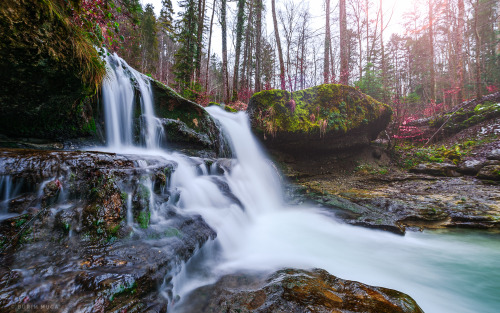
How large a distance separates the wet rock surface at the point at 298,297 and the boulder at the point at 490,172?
7.24 metres

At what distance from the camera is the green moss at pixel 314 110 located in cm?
744

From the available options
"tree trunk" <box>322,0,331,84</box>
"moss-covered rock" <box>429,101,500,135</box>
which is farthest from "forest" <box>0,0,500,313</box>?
"tree trunk" <box>322,0,331,84</box>

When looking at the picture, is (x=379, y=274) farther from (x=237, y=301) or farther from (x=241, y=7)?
(x=241, y=7)

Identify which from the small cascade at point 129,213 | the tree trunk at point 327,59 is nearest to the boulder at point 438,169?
the tree trunk at point 327,59

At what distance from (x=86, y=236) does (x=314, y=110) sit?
7.52 meters

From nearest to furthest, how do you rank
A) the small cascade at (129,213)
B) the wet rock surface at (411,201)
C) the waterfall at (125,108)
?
the small cascade at (129,213), the wet rock surface at (411,201), the waterfall at (125,108)

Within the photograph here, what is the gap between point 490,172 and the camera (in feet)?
19.9

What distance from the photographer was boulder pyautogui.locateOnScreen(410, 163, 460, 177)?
23.4ft

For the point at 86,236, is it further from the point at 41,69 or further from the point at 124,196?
the point at 41,69

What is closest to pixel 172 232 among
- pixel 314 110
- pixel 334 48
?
pixel 314 110

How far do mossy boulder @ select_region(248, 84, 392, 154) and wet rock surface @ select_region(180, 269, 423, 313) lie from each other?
5.80 m

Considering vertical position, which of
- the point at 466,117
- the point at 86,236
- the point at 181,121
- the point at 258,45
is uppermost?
the point at 258,45

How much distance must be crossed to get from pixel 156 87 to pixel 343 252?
6266 mm

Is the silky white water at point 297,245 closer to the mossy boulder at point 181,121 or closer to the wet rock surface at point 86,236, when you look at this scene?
the wet rock surface at point 86,236
